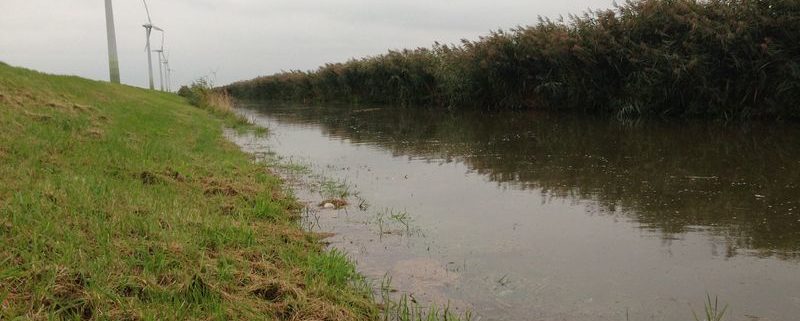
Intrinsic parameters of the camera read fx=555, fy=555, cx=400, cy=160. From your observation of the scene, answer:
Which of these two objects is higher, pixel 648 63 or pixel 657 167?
pixel 648 63

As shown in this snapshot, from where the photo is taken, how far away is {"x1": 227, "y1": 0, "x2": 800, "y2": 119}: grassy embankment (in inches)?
473

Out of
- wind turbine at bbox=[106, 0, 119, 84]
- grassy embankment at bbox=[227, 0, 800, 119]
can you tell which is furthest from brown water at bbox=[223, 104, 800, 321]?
wind turbine at bbox=[106, 0, 119, 84]

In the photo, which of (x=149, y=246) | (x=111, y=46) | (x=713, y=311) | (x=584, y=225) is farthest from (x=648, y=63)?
(x=111, y=46)

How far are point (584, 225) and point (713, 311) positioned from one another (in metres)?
1.79

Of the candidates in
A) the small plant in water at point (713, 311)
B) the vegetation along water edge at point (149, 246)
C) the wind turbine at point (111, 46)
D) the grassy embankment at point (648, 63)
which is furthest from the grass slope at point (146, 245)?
the wind turbine at point (111, 46)

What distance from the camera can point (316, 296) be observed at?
A: 10.6 ft

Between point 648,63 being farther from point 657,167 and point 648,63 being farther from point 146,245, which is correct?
point 146,245

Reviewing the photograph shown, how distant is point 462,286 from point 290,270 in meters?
1.12

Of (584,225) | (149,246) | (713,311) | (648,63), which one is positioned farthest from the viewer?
(648,63)

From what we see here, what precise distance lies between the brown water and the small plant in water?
6 cm

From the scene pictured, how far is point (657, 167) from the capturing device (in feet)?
23.9

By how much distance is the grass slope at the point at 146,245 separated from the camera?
2.84 m

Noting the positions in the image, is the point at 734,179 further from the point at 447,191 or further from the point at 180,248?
the point at 180,248

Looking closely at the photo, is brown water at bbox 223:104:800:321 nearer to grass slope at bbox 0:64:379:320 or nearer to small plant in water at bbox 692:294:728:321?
small plant in water at bbox 692:294:728:321
